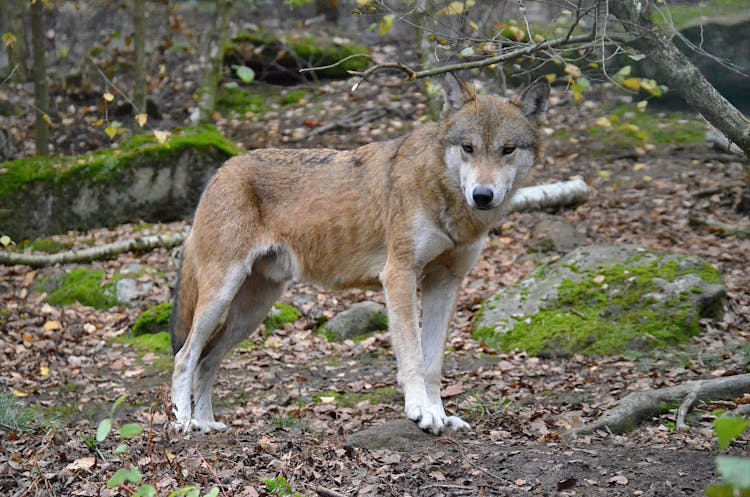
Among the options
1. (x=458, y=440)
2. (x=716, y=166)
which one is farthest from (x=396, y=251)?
(x=716, y=166)

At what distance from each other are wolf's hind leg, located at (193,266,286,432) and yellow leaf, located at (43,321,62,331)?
2.51m

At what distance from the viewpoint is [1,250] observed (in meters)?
10.1

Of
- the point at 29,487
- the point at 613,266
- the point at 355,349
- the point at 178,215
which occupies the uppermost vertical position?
the point at 29,487

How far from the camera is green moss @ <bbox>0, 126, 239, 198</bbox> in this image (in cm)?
1113

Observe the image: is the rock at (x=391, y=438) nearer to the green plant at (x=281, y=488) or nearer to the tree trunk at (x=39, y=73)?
the green plant at (x=281, y=488)

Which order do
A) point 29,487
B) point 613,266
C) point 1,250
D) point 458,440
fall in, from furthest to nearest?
point 1,250
point 613,266
point 458,440
point 29,487

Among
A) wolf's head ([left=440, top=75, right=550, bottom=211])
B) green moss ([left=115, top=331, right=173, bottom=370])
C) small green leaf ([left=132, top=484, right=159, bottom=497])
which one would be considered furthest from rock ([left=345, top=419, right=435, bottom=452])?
green moss ([left=115, top=331, right=173, bottom=370])

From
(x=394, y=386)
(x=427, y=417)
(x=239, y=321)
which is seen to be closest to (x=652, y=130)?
(x=394, y=386)

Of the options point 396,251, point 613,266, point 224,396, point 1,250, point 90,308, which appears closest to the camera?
point 396,251

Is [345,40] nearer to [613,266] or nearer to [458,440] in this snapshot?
[613,266]

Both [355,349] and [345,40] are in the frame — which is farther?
[345,40]

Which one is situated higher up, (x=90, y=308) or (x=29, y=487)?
(x=29, y=487)

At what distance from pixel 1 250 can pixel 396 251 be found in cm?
634

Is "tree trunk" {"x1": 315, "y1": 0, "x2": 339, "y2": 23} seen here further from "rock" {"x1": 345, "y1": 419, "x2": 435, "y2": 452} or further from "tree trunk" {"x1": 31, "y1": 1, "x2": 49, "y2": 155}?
"rock" {"x1": 345, "y1": 419, "x2": 435, "y2": 452}
